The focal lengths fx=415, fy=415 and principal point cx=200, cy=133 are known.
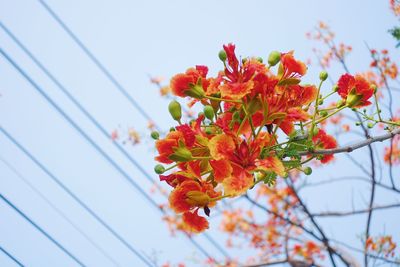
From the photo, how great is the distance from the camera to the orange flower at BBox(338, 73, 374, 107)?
1.19 m

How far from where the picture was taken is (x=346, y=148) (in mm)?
1134

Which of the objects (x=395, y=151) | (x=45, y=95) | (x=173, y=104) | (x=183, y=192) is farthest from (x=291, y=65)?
(x=395, y=151)

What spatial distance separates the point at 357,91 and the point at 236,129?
384mm

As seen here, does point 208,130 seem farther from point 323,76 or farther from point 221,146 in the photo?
point 323,76

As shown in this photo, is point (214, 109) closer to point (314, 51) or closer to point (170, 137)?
point (170, 137)

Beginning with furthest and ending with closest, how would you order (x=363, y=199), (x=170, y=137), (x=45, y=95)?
(x=45, y=95) < (x=363, y=199) < (x=170, y=137)

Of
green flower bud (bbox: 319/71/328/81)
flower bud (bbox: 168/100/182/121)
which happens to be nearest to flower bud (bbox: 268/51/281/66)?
green flower bud (bbox: 319/71/328/81)

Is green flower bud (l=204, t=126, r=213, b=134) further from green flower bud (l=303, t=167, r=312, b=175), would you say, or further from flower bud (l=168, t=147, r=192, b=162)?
green flower bud (l=303, t=167, r=312, b=175)

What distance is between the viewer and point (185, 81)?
114 cm

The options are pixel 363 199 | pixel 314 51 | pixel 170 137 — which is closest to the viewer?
pixel 170 137

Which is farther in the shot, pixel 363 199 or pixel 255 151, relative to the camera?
pixel 363 199

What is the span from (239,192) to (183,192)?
0.18m

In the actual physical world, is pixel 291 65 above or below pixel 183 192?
above

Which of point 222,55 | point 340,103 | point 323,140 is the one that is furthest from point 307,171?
point 222,55
